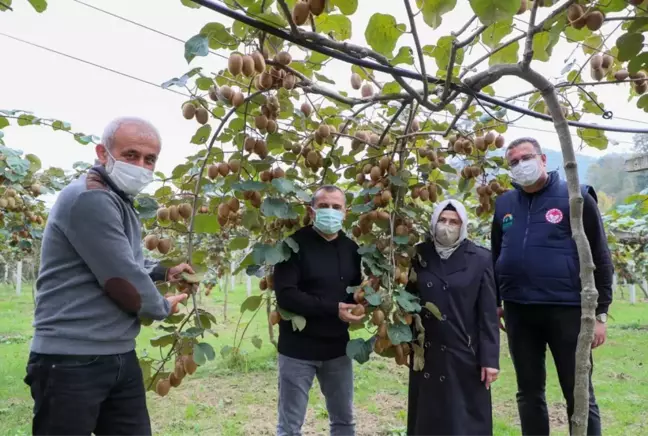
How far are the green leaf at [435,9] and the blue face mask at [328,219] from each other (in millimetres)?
986

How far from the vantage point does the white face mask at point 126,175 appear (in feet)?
4.82

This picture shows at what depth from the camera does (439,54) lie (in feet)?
5.92

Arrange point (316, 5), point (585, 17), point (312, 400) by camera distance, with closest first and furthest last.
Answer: point (316, 5) < point (585, 17) < point (312, 400)

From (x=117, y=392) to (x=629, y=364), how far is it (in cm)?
604

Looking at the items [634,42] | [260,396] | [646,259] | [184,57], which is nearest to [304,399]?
[184,57]

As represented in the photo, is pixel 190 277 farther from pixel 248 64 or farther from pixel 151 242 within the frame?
pixel 248 64

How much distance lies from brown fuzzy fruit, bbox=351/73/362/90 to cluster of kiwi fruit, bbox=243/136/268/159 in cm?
69

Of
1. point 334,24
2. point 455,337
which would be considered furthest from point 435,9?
point 455,337

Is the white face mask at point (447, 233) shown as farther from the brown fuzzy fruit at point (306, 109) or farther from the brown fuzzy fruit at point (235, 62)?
the brown fuzzy fruit at point (235, 62)

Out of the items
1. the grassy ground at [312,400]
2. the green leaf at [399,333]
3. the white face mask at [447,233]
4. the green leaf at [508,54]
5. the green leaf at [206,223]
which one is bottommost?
the grassy ground at [312,400]

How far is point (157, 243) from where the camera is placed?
185cm

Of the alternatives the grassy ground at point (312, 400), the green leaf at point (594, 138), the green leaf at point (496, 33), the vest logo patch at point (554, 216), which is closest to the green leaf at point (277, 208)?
the green leaf at point (496, 33)

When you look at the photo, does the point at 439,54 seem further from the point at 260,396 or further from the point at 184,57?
the point at 260,396

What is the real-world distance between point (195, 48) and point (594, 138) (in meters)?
1.95
